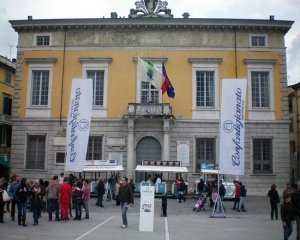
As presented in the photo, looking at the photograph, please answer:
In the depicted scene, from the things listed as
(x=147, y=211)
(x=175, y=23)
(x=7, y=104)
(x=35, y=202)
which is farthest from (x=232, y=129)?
(x=7, y=104)

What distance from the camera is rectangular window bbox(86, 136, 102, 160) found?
29906 millimetres

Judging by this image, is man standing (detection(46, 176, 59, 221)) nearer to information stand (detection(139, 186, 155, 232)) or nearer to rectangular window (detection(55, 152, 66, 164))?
information stand (detection(139, 186, 155, 232))

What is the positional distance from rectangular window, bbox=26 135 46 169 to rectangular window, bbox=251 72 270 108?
662 inches

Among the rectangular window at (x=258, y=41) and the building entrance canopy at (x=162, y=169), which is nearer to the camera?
the building entrance canopy at (x=162, y=169)

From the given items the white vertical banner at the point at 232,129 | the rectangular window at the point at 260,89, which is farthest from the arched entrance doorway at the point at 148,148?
the white vertical banner at the point at 232,129

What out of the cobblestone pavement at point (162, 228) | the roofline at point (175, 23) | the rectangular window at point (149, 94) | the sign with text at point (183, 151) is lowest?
the cobblestone pavement at point (162, 228)

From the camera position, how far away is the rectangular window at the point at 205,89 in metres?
30.2

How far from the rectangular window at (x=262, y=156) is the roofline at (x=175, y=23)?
8803 millimetres

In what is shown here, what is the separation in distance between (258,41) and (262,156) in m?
9.05

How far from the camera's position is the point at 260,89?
30.3 m

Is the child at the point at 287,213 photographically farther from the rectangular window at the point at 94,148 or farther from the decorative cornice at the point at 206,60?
the rectangular window at the point at 94,148

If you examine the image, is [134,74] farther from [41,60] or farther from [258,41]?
[258,41]

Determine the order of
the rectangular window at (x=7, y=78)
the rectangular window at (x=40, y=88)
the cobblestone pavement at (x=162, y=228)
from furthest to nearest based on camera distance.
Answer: the rectangular window at (x=7, y=78), the rectangular window at (x=40, y=88), the cobblestone pavement at (x=162, y=228)

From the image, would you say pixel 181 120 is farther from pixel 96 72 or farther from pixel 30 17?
pixel 30 17
